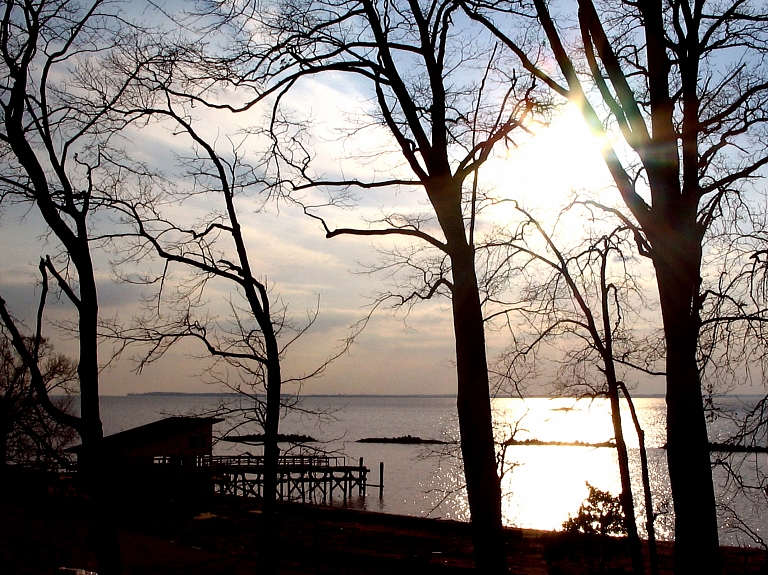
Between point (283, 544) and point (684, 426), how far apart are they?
18383mm

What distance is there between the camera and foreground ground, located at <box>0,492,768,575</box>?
50.9 feet

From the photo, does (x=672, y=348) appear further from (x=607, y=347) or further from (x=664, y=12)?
(x=607, y=347)

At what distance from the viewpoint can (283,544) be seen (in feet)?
77.6

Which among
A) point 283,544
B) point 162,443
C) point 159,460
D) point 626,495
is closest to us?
point 626,495

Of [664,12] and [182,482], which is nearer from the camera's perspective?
[664,12]

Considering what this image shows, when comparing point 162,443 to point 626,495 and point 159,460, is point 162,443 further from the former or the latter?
point 626,495

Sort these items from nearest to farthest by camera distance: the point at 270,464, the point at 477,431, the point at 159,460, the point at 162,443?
the point at 477,431
the point at 270,464
the point at 162,443
the point at 159,460

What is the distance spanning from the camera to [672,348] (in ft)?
27.3

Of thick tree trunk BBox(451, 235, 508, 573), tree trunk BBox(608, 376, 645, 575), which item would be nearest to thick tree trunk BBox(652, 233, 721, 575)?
thick tree trunk BBox(451, 235, 508, 573)

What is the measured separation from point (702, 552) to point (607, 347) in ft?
26.1

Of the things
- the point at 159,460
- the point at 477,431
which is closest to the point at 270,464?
the point at 477,431

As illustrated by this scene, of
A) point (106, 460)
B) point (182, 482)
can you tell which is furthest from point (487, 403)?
point (182, 482)

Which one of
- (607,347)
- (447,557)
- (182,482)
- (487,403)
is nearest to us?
(487,403)

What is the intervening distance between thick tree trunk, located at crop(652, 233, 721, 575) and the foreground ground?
173 inches
